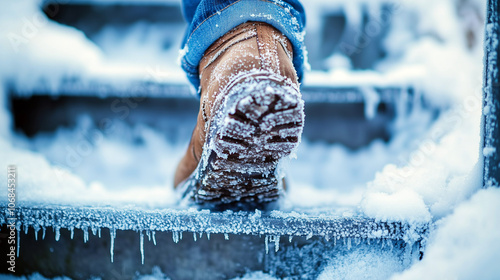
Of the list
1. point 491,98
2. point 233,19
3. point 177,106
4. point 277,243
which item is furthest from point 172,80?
point 491,98

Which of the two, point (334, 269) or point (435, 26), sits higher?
point (435, 26)

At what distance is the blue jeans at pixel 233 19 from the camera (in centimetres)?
Answer: 53

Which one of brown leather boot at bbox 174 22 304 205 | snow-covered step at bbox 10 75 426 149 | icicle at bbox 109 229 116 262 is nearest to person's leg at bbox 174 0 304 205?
brown leather boot at bbox 174 22 304 205

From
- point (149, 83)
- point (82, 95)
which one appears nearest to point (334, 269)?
point (149, 83)

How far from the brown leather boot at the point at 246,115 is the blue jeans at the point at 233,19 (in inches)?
0.5

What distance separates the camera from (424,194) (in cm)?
55

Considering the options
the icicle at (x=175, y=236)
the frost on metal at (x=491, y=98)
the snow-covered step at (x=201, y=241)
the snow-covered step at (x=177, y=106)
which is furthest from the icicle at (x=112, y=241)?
the snow-covered step at (x=177, y=106)

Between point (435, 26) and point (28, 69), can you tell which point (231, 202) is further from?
point (435, 26)

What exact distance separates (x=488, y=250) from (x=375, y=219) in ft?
0.52

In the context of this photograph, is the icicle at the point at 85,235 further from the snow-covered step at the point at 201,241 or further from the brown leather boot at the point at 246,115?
the brown leather boot at the point at 246,115

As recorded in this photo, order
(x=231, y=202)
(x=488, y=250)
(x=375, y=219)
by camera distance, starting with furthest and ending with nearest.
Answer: (x=231, y=202) < (x=375, y=219) < (x=488, y=250)

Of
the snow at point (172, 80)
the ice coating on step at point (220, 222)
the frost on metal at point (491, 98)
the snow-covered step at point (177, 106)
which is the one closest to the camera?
the frost on metal at point (491, 98)

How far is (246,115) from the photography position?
17.1 inches

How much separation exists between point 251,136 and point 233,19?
215 millimetres
